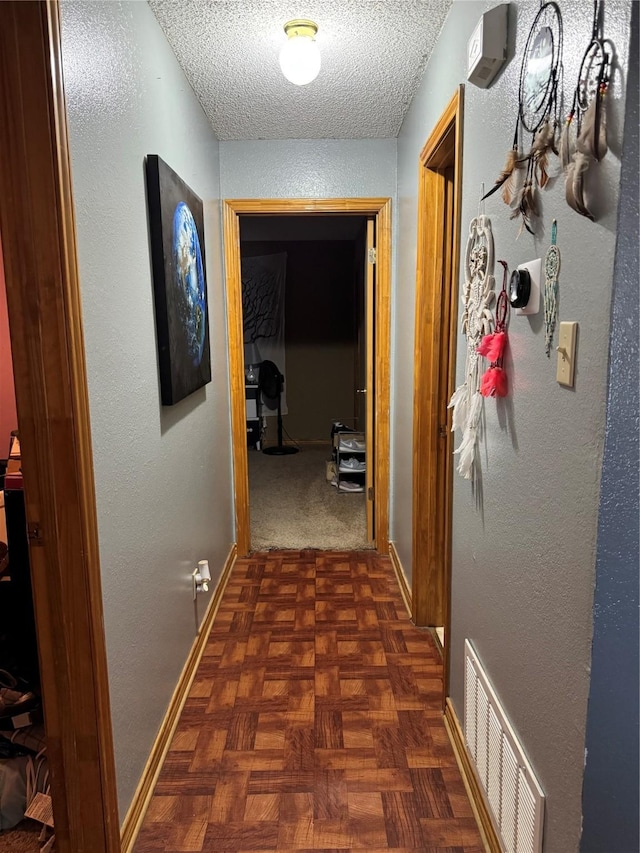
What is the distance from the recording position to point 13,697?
1.69 m

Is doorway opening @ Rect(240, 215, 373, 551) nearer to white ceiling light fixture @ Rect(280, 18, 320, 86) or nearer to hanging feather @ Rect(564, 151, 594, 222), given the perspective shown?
white ceiling light fixture @ Rect(280, 18, 320, 86)

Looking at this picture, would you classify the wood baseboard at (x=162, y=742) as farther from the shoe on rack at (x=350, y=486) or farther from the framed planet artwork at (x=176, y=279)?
the shoe on rack at (x=350, y=486)

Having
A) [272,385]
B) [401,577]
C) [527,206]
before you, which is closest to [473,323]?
[527,206]

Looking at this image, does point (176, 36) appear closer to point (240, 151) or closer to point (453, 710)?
point (240, 151)

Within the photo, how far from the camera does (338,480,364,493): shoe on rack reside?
4.64m

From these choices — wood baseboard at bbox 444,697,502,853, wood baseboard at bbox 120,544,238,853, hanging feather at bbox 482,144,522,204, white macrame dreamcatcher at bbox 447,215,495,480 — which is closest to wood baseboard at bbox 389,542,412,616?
wood baseboard at bbox 444,697,502,853

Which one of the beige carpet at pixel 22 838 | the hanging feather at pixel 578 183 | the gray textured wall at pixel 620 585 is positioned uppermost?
the hanging feather at pixel 578 183

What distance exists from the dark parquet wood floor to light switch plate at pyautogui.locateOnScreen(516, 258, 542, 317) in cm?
140

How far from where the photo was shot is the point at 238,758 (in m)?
1.89

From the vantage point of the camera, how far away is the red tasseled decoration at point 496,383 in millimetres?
1378

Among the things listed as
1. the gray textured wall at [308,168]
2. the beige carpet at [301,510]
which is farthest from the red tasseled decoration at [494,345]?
the beige carpet at [301,510]

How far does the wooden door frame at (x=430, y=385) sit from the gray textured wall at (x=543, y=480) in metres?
0.64

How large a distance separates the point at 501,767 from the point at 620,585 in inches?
28.5

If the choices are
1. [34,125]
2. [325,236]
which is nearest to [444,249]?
[34,125]
